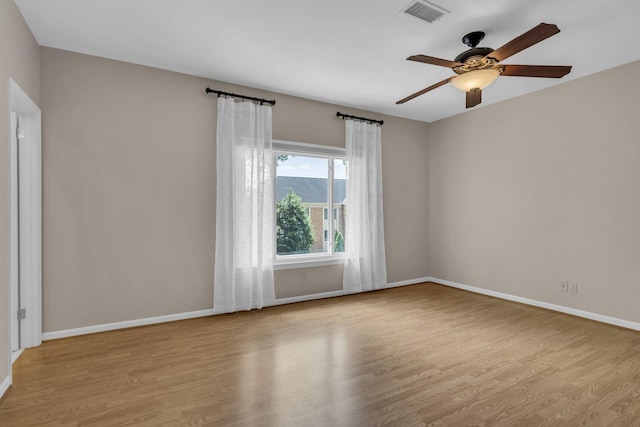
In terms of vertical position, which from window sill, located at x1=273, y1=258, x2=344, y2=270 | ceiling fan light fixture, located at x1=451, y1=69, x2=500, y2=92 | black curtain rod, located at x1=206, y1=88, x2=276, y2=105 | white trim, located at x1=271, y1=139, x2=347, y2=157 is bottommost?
window sill, located at x1=273, y1=258, x2=344, y2=270

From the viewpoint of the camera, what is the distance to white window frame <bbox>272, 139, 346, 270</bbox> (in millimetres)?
4555

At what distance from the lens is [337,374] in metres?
2.59

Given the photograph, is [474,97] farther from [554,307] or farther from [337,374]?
[554,307]

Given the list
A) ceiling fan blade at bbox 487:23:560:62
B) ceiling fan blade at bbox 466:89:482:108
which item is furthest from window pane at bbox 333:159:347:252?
ceiling fan blade at bbox 487:23:560:62

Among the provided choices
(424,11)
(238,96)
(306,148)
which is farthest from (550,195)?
(238,96)

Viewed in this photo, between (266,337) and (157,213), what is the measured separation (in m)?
1.83

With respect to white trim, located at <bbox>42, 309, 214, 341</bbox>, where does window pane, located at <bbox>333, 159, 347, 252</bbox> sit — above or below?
above

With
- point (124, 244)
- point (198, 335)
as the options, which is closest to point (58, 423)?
point (198, 335)

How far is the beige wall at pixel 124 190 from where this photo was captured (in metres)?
3.31

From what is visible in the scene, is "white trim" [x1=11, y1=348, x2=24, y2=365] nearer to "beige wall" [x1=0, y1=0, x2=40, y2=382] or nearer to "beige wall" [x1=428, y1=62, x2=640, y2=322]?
"beige wall" [x1=0, y1=0, x2=40, y2=382]

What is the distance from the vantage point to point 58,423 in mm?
1977

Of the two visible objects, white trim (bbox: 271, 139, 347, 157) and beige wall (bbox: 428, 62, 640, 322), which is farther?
white trim (bbox: 271, 139, 347, 157)

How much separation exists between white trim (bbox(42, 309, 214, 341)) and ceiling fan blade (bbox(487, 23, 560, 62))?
389 cm

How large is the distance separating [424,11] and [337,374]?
292 cm
